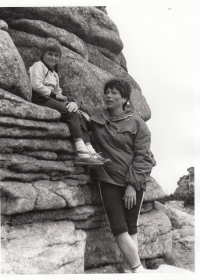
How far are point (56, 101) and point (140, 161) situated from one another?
8.37 feet

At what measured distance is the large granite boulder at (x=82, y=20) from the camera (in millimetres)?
9656

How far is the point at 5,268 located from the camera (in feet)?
20.7

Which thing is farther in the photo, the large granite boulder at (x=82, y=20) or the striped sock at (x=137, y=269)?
the large granite boulder at (x=82, y=20)

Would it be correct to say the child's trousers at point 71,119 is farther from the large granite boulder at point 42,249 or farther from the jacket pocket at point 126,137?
the large granite boulder at point 42,249

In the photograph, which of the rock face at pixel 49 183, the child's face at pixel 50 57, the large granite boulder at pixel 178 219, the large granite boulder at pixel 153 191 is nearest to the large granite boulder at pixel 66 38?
the rock face at pixel 49 183

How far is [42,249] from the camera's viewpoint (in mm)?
6863

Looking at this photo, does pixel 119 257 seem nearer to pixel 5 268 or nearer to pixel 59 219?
pixel 59 219

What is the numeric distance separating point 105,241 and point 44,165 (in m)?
2.74

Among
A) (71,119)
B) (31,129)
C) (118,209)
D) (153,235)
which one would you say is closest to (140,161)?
(118,209)

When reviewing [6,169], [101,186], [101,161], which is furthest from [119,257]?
[6,169]

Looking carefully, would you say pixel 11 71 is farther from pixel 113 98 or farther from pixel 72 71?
pixel 113 98

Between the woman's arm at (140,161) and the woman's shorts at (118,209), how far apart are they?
38cm

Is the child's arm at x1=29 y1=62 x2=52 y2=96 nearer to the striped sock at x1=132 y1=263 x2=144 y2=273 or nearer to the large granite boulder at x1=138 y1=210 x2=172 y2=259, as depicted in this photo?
the large granite boulder at x1=138 y1=210 x2=172 y2=259

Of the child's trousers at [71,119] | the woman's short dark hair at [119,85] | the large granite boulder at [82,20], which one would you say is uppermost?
the large granite boulder at [82,20]
